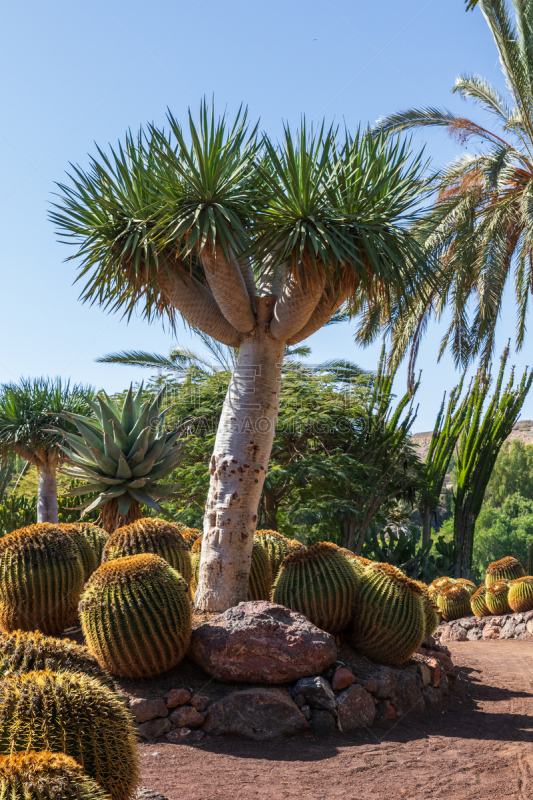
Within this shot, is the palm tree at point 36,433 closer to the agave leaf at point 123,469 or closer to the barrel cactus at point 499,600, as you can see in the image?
the agave leaf at point 123,469

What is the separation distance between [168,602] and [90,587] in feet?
2.10

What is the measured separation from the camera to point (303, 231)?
18.4 feet

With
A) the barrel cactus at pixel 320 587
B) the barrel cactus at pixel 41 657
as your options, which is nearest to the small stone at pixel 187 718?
the barrel cactus at pixel 320 587

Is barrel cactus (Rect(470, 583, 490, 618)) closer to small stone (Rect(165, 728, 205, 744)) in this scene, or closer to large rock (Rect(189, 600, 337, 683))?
large rock (Rect(189, 600, 337, 683))

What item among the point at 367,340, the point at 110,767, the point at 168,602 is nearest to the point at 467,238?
the point at 367,340

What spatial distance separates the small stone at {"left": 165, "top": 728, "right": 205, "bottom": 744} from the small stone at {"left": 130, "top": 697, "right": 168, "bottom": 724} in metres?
0.16

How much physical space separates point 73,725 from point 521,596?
11.9 m

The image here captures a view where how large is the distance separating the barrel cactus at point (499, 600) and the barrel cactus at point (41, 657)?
456 inches

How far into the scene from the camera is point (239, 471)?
19.8 feet

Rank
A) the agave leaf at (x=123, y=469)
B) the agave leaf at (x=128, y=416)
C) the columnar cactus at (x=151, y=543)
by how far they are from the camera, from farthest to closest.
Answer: the agave leaf at (x=128, y=416) < the agave leaf at (x=123, y=469) < the columnar cactus at (x=151, y=543)

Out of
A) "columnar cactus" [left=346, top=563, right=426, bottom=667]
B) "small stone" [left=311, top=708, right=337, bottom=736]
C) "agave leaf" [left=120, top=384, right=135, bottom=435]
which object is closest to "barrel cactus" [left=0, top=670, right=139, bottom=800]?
"small stone" [left=311, top=708, right=337, bottom=736]

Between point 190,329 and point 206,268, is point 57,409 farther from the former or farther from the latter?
point 206,268

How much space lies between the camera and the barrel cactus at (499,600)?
41.8 feet

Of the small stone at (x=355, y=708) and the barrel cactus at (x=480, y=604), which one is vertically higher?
the small stone at (x=355, y=708)
